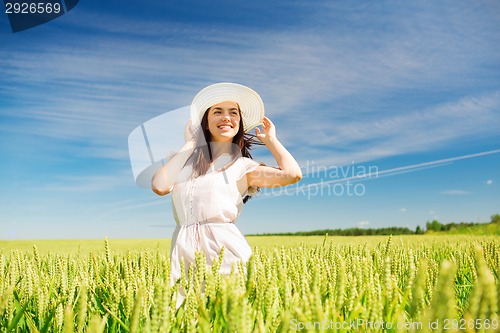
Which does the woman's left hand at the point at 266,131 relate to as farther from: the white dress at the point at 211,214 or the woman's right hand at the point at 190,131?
the woman's right hand at the point at 190,131

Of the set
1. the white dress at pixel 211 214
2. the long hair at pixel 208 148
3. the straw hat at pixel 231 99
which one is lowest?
the white dress at pixel 211 214


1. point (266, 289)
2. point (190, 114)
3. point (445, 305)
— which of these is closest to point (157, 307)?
point (266, 289)

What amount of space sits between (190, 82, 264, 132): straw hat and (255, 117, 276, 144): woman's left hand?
46mm

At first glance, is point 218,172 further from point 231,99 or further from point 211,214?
point 231,99

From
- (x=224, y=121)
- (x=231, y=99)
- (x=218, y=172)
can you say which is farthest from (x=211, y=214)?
(x=231, y=99)

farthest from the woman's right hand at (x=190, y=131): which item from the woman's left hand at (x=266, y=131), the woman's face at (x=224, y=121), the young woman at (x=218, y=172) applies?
the woman's left hand at (x=266, y=131)

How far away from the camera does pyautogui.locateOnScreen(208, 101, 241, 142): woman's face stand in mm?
3535

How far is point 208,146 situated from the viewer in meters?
3.72

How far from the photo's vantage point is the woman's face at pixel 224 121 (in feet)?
11.6

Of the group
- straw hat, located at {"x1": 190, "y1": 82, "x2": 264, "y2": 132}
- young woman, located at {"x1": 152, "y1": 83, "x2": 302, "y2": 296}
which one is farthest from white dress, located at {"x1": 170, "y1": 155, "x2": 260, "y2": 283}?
straw hat, located at {"x1": 190, "y1": 82, "x2": 264, "y2": 132}

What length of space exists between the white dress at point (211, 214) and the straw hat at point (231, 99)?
0.40 m

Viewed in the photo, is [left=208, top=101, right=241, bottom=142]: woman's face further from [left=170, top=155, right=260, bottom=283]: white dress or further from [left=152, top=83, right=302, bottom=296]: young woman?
[left=170, top=155, right=260, bottom=283]: white dress

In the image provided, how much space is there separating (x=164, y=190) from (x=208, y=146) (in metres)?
0.53

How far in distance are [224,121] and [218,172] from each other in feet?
1.33
